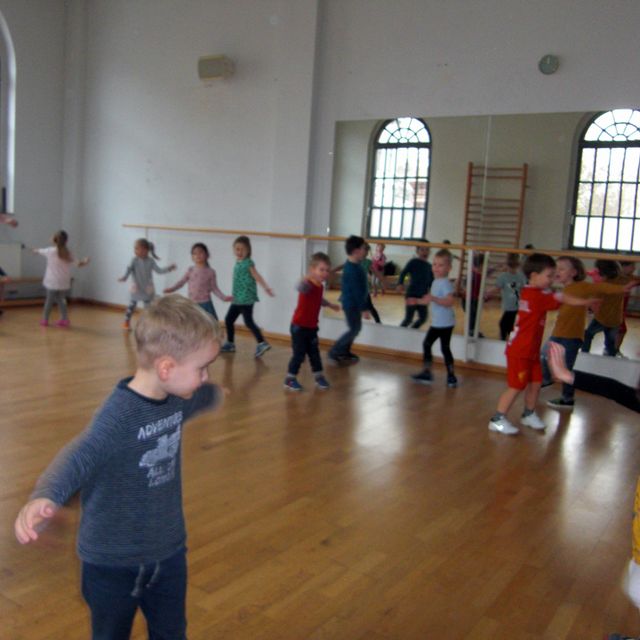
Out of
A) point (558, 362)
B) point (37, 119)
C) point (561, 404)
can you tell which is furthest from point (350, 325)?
point (37, 119)

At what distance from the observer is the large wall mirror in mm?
6379

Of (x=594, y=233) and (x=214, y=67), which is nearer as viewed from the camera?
(x=594, y=233)

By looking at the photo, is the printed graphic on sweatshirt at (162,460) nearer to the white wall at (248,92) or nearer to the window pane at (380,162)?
the white wall at (248,92)

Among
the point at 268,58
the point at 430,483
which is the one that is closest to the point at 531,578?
the point at 430,483

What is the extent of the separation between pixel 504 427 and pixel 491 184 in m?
2.99

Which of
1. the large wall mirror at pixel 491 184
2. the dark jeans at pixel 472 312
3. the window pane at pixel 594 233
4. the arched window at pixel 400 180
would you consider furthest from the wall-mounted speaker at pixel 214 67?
the window pane at pixel 594 233

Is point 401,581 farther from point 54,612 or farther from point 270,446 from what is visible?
point 270,446

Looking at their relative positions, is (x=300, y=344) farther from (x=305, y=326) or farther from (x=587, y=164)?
(x=587, y=164)

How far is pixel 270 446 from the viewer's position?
4.15 m

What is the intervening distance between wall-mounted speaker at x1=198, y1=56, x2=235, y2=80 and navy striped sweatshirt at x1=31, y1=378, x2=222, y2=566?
7.63 m

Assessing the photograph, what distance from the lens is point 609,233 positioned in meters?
6.39

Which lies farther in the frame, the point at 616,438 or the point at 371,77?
the point at 371,77

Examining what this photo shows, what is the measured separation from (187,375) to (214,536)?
5.14 ft

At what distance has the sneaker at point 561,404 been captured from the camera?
5659mm
